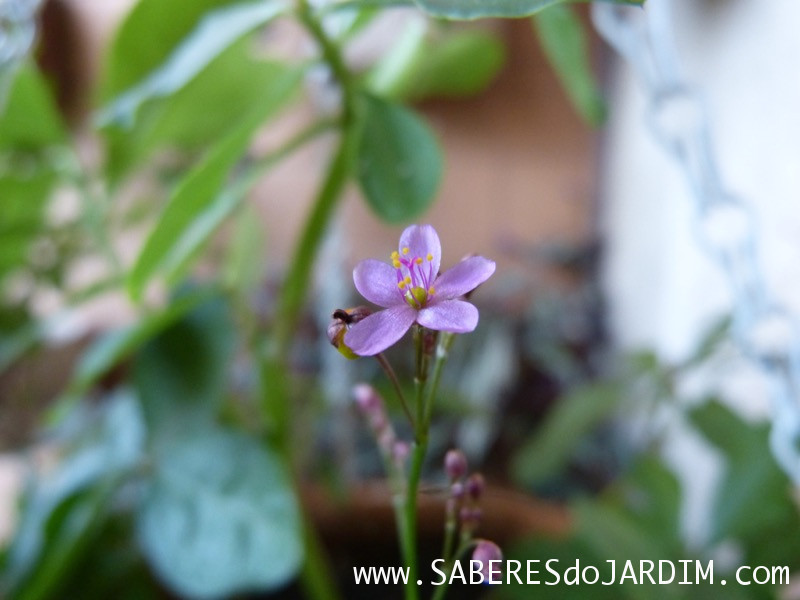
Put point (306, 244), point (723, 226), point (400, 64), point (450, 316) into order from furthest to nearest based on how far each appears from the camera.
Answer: point (400, 64) → point (306, 244) → point (723, 226) → point (450, 316)

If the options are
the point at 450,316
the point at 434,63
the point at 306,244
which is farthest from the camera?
the point at 434,63

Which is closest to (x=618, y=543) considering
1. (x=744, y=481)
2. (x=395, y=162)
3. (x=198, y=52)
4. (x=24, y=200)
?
(x=744, y=481)

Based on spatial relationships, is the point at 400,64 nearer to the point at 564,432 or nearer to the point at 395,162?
the point at 395,162

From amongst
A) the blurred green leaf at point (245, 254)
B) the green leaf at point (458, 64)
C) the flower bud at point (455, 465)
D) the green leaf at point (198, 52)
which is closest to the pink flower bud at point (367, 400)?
the flower bud at point (455, 465)

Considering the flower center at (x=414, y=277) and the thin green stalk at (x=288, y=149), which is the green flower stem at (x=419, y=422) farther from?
the thin green stalk at (x=288, y=149)

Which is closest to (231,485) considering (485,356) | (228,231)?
(485,356)

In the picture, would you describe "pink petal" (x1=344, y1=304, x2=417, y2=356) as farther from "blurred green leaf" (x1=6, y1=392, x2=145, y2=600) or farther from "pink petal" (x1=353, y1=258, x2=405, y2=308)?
"blurred green leaf" (x1=6, y1=392, x2=145, y2=600)

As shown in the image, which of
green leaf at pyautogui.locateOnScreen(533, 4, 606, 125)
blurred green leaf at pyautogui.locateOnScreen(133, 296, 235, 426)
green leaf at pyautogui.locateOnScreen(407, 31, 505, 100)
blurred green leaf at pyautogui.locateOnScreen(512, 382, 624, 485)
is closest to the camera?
green leaf at pyautogui.locateOnScreen(533, 4, 606, 125)

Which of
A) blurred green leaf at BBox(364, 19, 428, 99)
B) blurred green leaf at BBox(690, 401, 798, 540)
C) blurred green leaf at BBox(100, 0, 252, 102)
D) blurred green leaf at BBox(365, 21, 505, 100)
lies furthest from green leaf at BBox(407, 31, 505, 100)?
blurred green leaf at BBox(690, 401, 798, 540)
